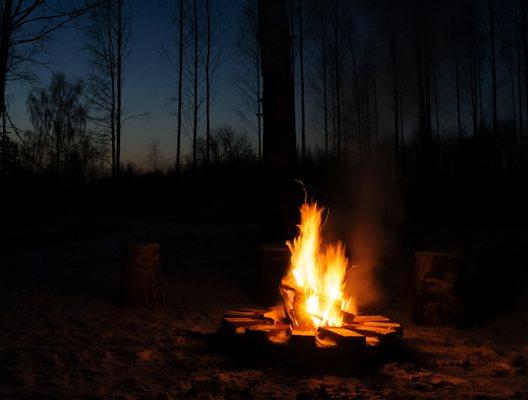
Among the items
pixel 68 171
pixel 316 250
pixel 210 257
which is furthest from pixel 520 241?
pixel 68 171

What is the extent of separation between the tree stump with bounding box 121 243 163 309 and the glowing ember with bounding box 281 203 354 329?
1734 mm

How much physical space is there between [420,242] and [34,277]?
657 centimetres

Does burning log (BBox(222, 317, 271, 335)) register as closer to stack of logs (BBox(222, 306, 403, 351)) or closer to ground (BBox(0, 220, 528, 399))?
stack of logs (BBox(222, 306, 403, 351))

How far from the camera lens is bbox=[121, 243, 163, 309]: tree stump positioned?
5.70 m

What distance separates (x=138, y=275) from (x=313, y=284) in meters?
2.13

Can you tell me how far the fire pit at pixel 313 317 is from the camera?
13.1 ft

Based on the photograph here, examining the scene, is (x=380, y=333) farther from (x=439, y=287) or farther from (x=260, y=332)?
(x=439, y=287)

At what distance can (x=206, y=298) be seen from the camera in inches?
256

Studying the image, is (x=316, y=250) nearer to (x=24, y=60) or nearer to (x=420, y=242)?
(x=420, y=242)

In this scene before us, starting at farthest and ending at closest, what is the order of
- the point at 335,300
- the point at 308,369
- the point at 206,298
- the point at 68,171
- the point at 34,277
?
the point at 68,171 → the point at 34,277 → the point at 206,298 → the point at 335,300 → the point at 308,369

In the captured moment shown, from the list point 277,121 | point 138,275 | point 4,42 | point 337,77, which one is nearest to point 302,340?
point 138,275

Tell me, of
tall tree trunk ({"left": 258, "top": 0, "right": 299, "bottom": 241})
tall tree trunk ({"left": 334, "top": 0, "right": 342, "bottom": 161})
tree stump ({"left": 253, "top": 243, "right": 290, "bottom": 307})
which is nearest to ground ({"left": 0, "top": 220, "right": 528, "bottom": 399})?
tree stump ({"left": 253, "top": 243, "right": 290, "bottom": 307})

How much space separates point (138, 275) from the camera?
18.7ft

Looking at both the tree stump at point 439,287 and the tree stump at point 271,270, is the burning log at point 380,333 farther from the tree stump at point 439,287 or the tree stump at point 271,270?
the tree stump at point 271,270
